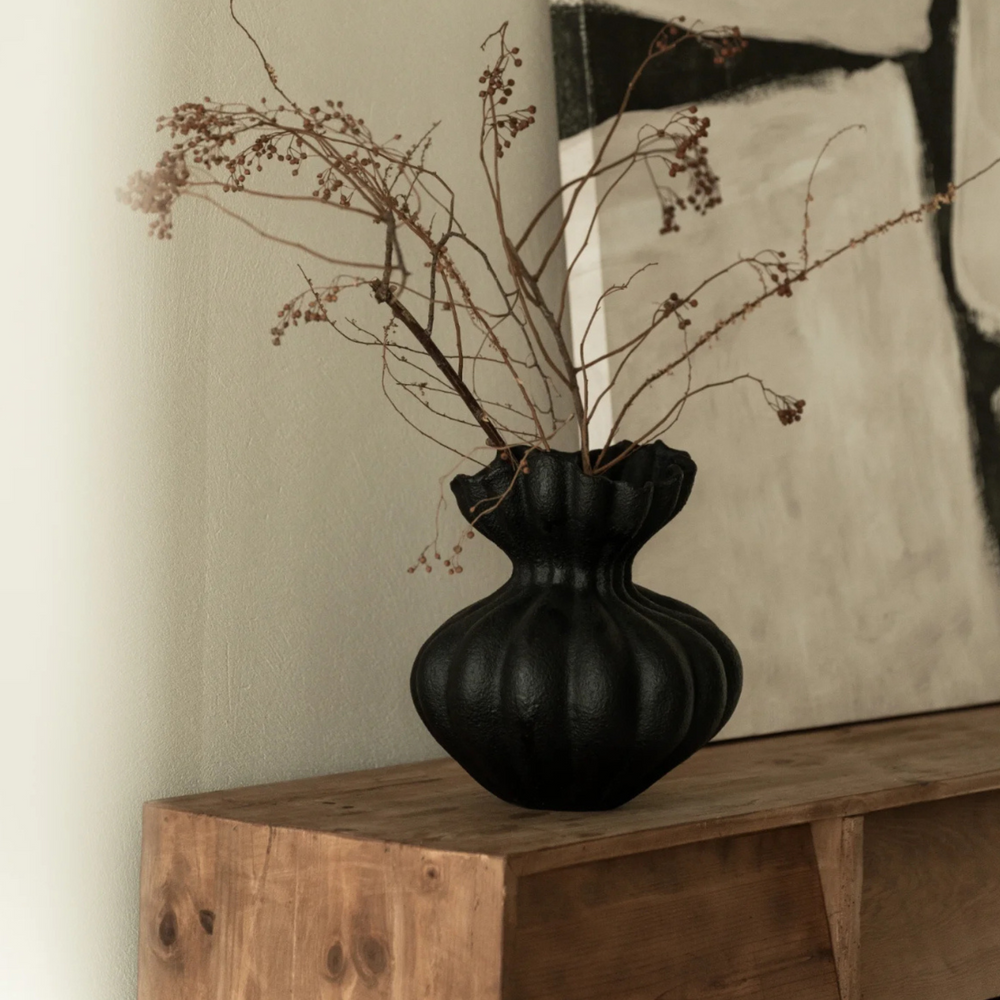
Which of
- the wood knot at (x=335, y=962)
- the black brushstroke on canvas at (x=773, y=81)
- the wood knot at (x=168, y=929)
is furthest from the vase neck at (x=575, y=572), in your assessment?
the black brushstroke on canvas at (x=773, y=81)

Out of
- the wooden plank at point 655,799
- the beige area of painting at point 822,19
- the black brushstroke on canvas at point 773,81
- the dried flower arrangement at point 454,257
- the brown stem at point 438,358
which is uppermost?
the beige area of painting at point 822,19

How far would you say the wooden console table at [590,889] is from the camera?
974 mm

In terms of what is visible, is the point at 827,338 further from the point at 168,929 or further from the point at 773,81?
the point at 168,929

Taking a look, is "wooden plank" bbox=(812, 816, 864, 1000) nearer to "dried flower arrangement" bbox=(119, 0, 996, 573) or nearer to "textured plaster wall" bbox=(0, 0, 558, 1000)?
"dried flower arrangement" bbox=(119, 0, 996, 573)

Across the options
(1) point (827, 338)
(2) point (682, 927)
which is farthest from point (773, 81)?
(2) point (682, 927)

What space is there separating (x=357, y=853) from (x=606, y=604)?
30 cm

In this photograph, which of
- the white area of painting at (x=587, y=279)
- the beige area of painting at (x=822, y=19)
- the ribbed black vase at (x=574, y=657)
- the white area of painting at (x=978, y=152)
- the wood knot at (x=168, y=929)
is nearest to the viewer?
the ribbed black vase at (x=574, y=657)

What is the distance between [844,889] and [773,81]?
111 cm

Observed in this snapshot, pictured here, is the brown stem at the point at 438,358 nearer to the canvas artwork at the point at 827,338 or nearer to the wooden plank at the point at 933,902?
the canvas artwork at the point at 827,338

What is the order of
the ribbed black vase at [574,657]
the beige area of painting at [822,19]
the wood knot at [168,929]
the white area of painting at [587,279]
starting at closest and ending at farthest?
the ribbed black vase at [574,657] < the wood knot at [168,929] < the white area of painting at [587,279] < the beige area of painting at [822,19]

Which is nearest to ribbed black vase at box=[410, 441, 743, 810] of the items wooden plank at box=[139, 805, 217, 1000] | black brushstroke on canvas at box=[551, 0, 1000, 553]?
wooden plank at box=[139, 805, 217, 1000]

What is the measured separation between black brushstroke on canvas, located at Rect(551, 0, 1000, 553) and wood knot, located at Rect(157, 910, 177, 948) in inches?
39.5

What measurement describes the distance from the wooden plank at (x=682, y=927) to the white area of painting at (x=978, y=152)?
1113mm

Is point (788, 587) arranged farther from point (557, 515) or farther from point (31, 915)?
point (31, 915)
